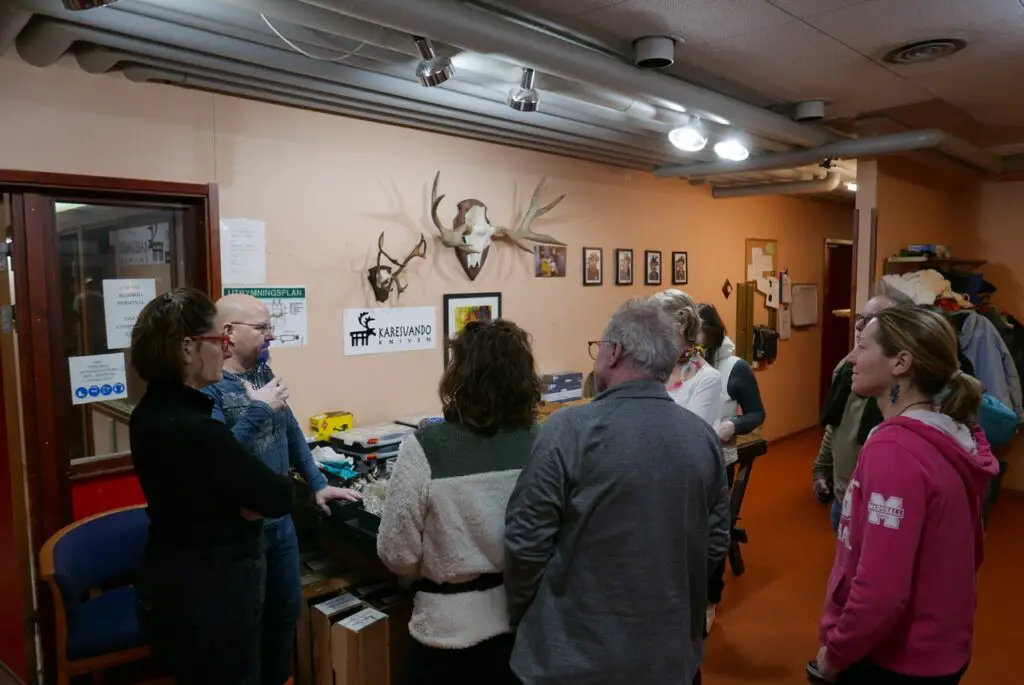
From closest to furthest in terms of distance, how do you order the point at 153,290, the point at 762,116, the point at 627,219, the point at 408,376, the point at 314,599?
the point at 314,599 → the point at 153,290 → the point at 762,116 → the point at 408,376 → the point at 627,219

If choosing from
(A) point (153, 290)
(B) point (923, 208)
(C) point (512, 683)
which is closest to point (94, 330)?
(A) point (153, 290)

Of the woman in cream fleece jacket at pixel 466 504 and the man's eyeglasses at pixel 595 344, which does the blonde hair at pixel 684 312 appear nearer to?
the man's eyeglasses at pixel 595 344

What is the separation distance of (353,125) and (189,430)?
2.20 meters

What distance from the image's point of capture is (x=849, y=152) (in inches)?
156

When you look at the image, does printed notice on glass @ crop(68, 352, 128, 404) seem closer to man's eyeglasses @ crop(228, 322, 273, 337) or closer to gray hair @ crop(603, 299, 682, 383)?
man's eyeglasses @ crop(228, 322, 273, 337)

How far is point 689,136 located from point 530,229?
1167mm

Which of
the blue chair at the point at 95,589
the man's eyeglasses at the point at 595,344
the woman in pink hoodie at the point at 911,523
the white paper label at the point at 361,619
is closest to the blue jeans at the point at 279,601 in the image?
the white paper label at the point at 361,619

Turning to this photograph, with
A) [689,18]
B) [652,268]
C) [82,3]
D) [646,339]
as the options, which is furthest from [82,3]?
[652,268]

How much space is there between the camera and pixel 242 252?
10.1 ft

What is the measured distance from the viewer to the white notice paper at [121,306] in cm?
276

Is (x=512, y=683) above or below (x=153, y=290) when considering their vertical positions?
below

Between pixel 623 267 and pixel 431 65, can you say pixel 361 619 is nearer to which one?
pixel 431 65

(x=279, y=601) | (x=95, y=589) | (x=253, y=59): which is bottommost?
(x=95, y=589)

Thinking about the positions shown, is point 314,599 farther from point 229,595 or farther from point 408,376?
point 408,376
